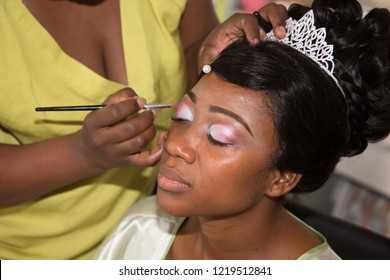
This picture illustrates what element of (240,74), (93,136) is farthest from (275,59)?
(93,136)

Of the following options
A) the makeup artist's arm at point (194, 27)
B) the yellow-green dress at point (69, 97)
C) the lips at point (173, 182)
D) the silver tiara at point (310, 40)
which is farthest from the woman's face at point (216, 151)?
the makeup artist's arm at point (194, 27)

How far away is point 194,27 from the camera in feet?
4.66

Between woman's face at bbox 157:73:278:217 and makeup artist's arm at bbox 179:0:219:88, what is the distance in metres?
0.35

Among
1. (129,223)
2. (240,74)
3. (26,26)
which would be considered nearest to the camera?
(240,74)

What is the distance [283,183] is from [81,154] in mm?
385

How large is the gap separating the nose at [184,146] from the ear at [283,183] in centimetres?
17

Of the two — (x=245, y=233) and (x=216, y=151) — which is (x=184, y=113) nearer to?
(x=216, y=151)

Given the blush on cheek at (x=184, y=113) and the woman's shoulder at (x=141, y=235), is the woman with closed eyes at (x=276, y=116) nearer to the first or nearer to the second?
the blush on cheek at (x=184, y=113)

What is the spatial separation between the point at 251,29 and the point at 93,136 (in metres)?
0.35

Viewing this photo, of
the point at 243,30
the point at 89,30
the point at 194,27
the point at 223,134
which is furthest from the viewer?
the point at 194,27

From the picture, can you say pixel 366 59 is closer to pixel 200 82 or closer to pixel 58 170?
pixel 200 82

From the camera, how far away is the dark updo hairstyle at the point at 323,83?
104 centimetres

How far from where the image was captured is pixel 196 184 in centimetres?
106

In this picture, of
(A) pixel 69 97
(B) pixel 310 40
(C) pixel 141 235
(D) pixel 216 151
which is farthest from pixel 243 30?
(C) pixel 141 235
